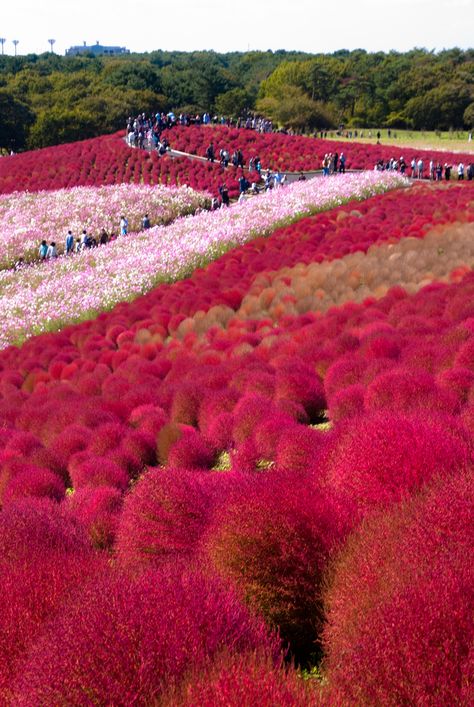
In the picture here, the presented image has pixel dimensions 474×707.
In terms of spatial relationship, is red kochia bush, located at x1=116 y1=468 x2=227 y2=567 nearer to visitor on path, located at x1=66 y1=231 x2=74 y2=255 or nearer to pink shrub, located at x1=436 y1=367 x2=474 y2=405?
pink shrub, located at x1=436 y1=367 x2=474 y2=405

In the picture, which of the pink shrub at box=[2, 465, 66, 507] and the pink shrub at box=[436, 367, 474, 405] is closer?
the pink shrub at box=[436, 367, 474, 405]

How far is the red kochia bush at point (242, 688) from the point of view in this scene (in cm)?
259

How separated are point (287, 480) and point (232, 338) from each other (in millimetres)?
7238

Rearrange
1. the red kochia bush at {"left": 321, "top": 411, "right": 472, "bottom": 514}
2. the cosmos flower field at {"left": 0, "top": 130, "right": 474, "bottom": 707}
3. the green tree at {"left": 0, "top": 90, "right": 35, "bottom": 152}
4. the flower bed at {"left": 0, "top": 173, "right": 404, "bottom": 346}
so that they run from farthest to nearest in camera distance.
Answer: the green tree at {"left": 0, "top": 90, "right": 35, "bottom": 152} → the flower bed at {"left": 0, "top": 173, "right": 404, "bottom": 346} → the red kochia bush at {"left": 321, "top": 411, "right": 472, "bottom": 514} → the cosmos flower field at {"left": 0, "top": 130, "right": 474, "bottom": 707}

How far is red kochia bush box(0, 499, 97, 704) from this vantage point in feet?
11.7

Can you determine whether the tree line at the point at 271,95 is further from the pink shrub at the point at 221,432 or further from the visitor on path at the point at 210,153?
the pink shrub at the point at 221,432

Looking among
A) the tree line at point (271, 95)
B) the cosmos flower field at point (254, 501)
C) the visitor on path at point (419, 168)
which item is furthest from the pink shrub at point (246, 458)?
the tree line at point (271, 95)

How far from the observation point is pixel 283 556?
399 cm

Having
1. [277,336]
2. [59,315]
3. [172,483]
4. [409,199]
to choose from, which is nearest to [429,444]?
[172,483]

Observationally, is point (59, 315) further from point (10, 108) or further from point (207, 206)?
point (10, 108)

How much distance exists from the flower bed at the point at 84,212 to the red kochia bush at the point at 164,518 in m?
24.5

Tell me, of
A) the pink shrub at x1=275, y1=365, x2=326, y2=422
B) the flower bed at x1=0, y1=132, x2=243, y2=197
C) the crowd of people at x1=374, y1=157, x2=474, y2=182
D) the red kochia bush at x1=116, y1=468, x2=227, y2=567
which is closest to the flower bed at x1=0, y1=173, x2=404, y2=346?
the crowd of people at x1=374, y1=157, x2=474, y2=182

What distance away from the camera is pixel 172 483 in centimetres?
514

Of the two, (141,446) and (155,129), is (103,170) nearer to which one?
(155,129)
